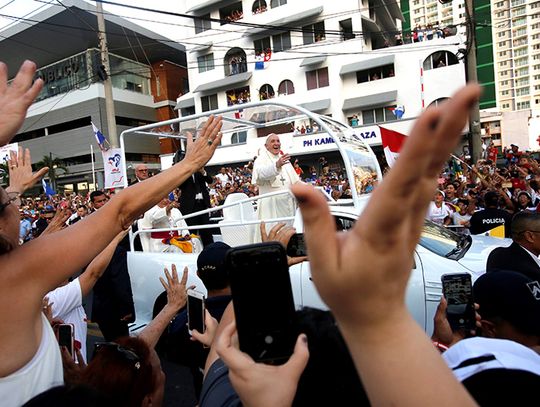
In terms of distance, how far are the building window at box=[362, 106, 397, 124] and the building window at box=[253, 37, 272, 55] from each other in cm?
839

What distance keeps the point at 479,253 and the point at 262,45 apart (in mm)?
26785

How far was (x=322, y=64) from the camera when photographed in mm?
25688

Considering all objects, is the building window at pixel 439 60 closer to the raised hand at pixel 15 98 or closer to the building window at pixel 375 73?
the building window at pixel 375 73

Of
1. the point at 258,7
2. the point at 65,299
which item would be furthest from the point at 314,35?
the point at 65,299

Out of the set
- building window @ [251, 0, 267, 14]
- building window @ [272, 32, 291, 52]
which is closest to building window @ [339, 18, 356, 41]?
building window @ [272, 32, 291, 52]

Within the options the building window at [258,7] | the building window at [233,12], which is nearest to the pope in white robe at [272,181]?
the building window at [258,7]

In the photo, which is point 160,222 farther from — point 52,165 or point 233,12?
point 52,165

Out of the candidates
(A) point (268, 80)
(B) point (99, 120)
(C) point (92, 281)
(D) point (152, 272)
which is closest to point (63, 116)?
(B) point (99, 120)

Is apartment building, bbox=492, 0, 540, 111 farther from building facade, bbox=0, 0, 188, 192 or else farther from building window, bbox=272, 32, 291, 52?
building facade, bbox=0, 0, 188, 192

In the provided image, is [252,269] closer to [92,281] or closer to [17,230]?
[17,230]

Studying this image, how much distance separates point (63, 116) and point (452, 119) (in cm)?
3975

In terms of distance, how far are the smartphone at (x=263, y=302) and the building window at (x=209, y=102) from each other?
29.7m

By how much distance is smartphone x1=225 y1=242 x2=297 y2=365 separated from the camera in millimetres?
948

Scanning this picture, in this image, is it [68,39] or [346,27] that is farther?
[68,39]
